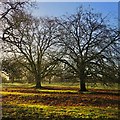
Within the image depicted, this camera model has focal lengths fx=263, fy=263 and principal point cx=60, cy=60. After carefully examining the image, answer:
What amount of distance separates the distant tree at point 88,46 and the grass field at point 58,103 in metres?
0.33

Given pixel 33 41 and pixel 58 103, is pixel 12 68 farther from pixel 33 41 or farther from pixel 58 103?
pixel 58 103

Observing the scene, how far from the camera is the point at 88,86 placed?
5438 mm

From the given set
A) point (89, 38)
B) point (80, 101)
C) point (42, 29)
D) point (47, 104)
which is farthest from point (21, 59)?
point (89, 38)

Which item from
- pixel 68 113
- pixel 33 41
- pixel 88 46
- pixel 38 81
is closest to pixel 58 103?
pixel 38 81

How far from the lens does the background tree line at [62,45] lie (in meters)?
Result: 4.37

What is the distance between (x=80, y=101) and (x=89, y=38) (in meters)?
1.67

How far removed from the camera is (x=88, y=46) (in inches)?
229

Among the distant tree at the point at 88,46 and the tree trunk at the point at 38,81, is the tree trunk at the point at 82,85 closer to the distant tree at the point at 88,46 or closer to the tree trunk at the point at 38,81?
the distant tree at the point at 88,46

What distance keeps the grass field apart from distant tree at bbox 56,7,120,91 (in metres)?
0.33

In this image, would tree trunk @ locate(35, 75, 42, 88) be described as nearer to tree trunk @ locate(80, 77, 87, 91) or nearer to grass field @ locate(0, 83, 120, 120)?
grass field @ locate(0, 83, 120, 120)

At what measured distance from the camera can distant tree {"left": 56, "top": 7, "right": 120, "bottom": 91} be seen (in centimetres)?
542

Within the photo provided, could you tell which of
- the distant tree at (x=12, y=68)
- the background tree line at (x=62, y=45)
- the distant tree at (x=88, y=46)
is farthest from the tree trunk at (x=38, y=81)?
the distant tree at (x=88, y=46)

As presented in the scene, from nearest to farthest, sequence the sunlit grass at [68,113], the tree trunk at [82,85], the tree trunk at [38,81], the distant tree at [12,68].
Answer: the sunlit grass at [68,113] → the distant tree at [12,68] → the tree trunk at [38,81] → the tree trunk at [82,85]

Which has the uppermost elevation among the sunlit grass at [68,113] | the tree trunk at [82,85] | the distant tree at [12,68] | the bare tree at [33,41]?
the bare tree at [33,41]
